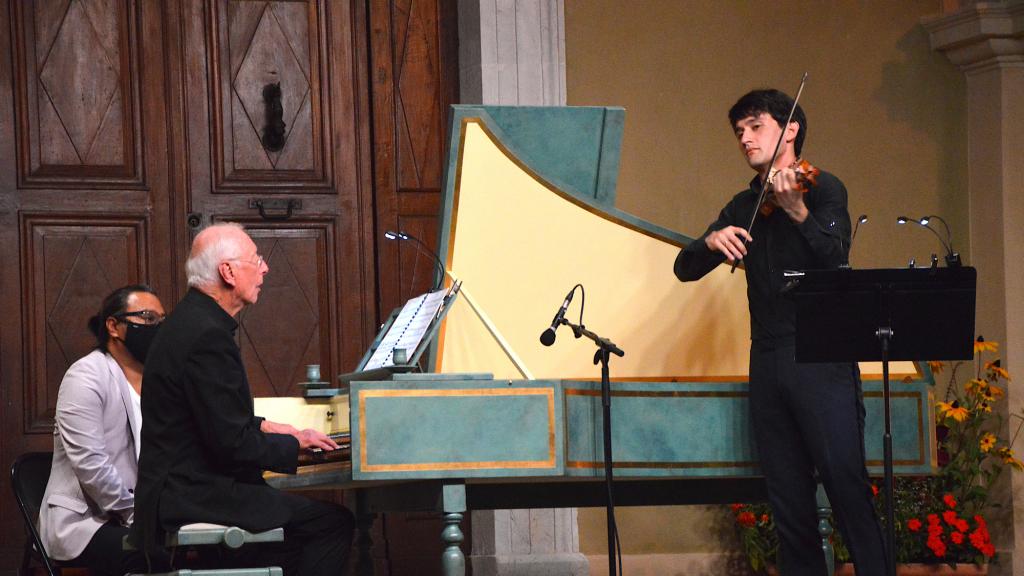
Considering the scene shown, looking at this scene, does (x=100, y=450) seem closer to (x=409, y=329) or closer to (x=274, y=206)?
(x=409, y=329)

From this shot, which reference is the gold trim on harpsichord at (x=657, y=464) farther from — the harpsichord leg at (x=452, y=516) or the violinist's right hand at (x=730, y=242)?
the violinist's right hand at (x=730, y=242)

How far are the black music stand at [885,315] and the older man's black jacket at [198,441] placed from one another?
1331 millimetres

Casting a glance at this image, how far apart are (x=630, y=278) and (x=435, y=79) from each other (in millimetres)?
2106

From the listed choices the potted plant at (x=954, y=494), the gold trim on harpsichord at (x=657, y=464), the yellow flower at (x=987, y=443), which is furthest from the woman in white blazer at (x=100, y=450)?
the yellow flower at (x=987, y=443)

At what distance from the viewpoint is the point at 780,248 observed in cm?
368

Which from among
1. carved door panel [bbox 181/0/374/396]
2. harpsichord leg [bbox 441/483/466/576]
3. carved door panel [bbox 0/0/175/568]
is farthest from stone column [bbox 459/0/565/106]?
harpsichord leg [bbox 441/483/466/576]

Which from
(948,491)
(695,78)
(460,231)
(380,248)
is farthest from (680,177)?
(460,231)

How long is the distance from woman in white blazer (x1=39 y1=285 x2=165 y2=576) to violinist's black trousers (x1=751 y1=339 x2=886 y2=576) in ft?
5.67

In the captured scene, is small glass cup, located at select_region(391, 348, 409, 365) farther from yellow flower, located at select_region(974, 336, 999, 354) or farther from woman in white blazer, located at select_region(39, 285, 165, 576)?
yellow flower, located at select_region(974, 336, 999, 354)

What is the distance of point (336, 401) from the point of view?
405 centimetres

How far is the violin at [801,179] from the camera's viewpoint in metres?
3.50

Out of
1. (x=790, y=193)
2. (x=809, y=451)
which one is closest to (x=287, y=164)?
(x=790, y=193)

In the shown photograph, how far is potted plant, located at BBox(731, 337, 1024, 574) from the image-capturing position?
18.0 ft

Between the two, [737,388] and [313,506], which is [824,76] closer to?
[737,388]
